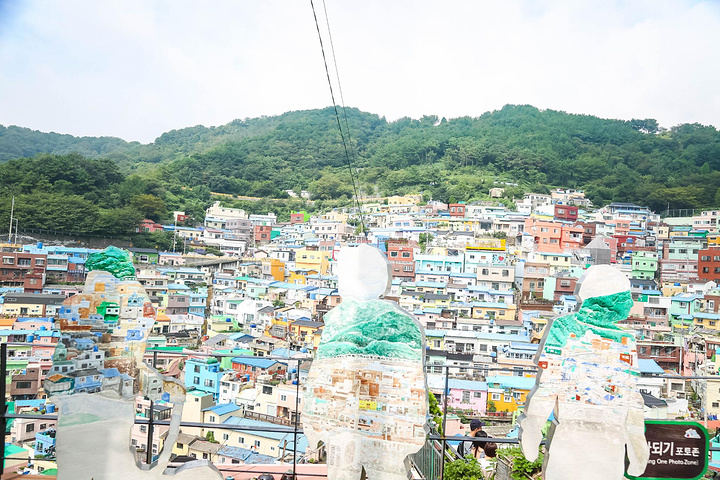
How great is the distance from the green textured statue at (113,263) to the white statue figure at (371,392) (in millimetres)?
945

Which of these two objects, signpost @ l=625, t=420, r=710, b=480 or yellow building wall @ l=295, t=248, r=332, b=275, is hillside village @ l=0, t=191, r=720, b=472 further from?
signpost @ l=625, t=420, r=710, b=480

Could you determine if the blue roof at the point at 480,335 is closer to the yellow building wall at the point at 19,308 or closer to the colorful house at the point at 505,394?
the colorful house at the point at 505,394

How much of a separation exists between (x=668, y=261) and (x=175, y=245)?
16.7 meters

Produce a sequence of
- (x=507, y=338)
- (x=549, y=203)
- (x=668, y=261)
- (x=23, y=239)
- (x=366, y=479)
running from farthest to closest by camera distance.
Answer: (x=549, y=203)
(x=668, y=261)
(x=23, y=239)
(x=507, y=338)
(x=366, y=479)

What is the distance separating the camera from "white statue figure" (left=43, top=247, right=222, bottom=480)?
2.26 meters

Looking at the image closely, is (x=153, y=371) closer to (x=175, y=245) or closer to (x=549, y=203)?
(x=175, y=245)

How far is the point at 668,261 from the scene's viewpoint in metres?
19.6

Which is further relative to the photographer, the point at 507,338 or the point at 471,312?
the point at 471,312

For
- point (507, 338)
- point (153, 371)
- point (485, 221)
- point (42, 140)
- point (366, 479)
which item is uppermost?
point (42, 140)

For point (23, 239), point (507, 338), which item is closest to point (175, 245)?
point (23, 239)

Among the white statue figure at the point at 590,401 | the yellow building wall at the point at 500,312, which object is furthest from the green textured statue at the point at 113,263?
the yellow building wall at the point at 500,312

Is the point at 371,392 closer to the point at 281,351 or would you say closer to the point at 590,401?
the point at 590,401

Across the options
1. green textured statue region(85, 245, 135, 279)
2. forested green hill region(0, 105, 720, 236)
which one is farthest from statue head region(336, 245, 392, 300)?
forested green hill region(0, 105, 720, 236)

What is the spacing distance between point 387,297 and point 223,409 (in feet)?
18.1
